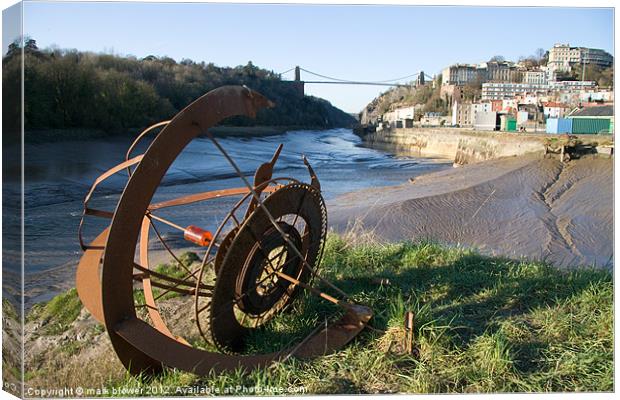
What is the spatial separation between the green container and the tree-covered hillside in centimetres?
708

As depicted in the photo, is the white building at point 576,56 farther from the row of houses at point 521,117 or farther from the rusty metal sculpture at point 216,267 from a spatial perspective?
the row of houses at point 521,117

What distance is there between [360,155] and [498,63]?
55.0 feet

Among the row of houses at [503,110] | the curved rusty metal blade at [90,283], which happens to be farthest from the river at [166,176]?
the row of houses at [503,110]

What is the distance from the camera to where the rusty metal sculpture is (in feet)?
12.7

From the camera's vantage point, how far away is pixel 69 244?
34.2 feet

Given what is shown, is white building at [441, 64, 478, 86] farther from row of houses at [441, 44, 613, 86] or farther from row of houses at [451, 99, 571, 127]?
row of houses at [451, 99, 571, 127]

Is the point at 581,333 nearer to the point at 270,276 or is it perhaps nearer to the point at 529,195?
the point at 270,276

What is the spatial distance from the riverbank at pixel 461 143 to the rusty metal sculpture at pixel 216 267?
16.5m

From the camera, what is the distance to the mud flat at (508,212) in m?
11.5

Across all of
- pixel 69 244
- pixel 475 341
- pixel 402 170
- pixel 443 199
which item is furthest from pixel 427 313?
pixel 402 170

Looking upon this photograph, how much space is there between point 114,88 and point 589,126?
1226cm

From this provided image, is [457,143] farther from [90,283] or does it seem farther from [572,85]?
[90,283]

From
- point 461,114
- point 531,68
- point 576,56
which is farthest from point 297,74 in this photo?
point 461,114

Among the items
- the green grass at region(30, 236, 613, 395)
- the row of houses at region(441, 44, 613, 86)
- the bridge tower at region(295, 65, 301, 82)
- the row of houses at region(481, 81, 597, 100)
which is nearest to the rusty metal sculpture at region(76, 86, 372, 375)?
the green grass at region(30, 236, 613, 395)
